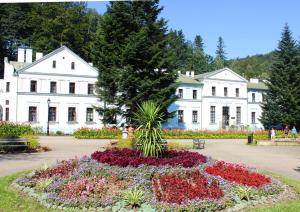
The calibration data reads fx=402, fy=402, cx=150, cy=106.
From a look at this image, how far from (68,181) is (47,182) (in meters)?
0.52

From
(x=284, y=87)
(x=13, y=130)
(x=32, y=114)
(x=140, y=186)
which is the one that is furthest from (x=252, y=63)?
(x=140, y=186)

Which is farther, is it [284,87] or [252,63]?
[252,63]

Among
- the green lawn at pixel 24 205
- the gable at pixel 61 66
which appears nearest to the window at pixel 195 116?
the gable at pixel 61 66

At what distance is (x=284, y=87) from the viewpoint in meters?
50.4

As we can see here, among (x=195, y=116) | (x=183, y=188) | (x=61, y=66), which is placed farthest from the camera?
(x=195, y=116)

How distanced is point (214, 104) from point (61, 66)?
23663 millimetres

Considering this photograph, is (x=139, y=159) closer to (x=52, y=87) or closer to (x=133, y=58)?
(x=133, y=58)

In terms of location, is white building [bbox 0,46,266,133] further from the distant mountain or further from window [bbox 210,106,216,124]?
the distant mountain

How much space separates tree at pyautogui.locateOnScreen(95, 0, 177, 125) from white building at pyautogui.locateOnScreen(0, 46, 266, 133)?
7078 mm

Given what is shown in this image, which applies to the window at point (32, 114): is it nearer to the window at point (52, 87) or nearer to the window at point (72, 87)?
the window at point (52, 87)

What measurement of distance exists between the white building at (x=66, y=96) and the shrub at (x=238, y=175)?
103ft

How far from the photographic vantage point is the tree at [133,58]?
35.5 m

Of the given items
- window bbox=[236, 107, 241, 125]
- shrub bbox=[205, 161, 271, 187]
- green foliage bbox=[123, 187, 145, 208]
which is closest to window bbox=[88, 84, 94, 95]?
window bbox=[236, 107, 241, 125]

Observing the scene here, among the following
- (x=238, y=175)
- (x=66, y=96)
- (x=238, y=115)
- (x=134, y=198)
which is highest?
(x=66, y=96)
